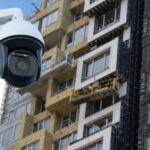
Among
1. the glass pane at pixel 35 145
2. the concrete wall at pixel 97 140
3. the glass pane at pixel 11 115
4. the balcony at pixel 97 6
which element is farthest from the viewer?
the glass pane at pixel 11 115

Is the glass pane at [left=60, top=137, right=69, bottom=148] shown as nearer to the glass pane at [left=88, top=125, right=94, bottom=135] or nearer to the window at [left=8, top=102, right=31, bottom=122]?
the glass pane at [left=88, top=125, right=94, bottom=135]

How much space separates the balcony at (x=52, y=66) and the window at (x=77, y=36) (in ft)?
4.86

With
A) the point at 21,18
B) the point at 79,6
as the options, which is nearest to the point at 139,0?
the point at 79,6

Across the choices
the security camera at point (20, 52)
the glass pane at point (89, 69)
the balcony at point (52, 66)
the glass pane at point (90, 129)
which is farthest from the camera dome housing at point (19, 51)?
the balcony at point (52, 66)

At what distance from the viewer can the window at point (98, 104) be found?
109 ft

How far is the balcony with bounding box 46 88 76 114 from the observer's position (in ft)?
117

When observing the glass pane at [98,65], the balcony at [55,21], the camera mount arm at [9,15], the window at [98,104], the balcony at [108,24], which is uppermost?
the balcony at [55,21]

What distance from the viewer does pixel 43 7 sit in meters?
45.5

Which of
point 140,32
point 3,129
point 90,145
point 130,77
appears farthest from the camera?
point 3,129

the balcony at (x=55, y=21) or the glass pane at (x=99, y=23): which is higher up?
the balcony at (x=55, y=21)

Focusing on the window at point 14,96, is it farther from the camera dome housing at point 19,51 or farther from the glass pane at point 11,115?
the camera dome housing at point 19,51

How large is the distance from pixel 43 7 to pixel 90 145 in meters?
18.6

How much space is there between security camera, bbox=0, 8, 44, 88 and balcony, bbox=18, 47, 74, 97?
3357cm

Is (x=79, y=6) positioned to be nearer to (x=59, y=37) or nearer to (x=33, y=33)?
(x=59, y=37)
